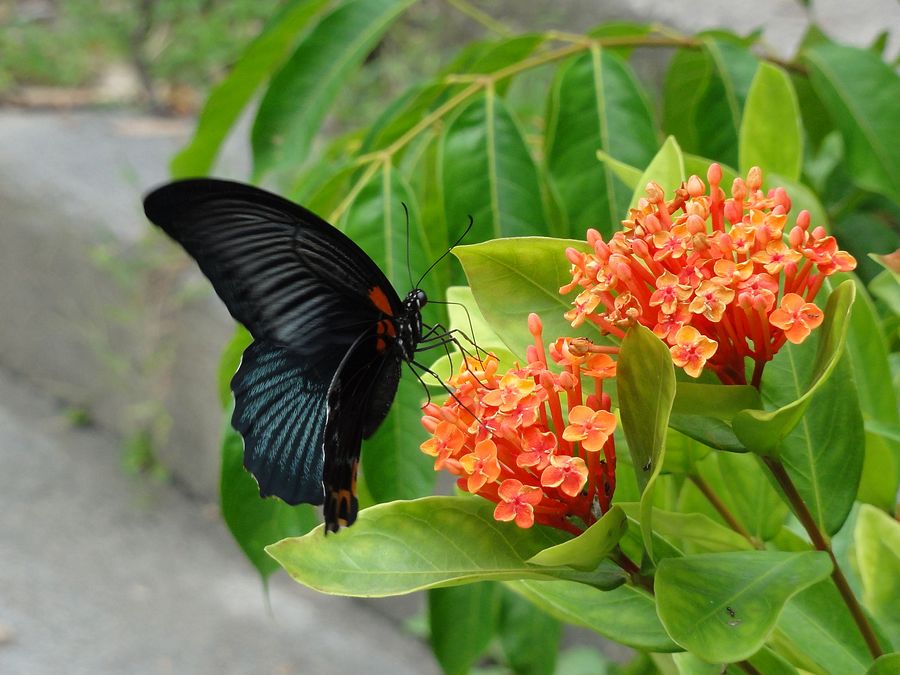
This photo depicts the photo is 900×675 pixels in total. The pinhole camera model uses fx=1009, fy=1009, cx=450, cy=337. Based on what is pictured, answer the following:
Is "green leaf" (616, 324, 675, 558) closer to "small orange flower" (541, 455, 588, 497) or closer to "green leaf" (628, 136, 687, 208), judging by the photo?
"small orange flower" (541, 455, 588, 497)

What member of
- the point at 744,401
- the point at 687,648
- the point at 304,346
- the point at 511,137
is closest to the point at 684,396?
the point at 744,401

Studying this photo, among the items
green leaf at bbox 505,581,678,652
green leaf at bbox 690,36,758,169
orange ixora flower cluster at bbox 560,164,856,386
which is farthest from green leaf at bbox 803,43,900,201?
green leaf at bbox 505,581,678,652

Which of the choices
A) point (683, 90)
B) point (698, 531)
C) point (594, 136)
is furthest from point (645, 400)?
point (683, 90)

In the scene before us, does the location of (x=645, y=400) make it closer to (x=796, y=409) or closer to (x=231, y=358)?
(x=796, y=409)

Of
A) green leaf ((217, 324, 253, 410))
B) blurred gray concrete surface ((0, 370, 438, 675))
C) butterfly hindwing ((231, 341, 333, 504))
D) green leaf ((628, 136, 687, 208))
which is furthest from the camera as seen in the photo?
blurred gray concrete surface ((0, 370, 438, 675))

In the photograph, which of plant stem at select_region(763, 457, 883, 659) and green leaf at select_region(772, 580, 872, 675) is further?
green leaf at select_region(772, 580, 872, 675)

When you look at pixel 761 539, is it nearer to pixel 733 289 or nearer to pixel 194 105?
pixel 733 289

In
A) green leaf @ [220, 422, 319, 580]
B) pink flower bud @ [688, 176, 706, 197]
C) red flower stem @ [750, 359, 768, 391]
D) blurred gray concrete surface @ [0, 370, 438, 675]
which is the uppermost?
pink flower bud @ [688, 176, 706, 197]
